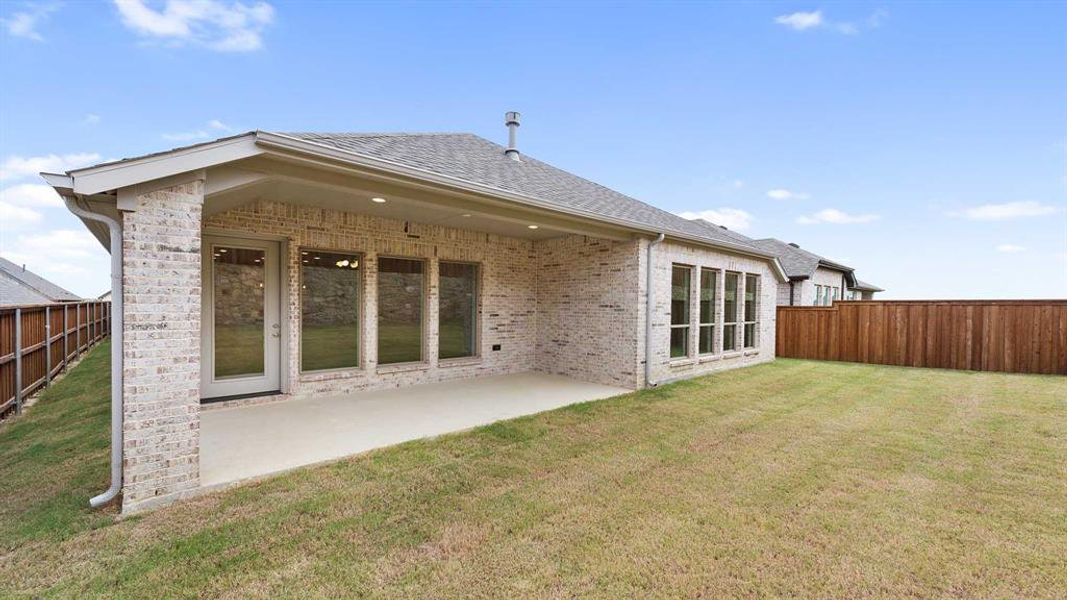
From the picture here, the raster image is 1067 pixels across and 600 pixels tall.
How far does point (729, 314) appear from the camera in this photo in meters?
10.2

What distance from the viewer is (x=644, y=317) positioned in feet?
25.3

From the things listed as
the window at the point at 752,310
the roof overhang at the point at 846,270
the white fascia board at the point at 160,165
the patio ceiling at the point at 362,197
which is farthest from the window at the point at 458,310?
the roof overhang at the point at 846,270

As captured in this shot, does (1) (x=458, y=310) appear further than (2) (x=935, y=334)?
No

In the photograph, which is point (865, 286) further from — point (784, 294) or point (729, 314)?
point (729, 314)

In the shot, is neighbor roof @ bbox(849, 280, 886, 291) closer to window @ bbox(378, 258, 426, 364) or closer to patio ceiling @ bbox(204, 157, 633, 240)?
patio ceiling @ bbox(204, 157, 633, 240)

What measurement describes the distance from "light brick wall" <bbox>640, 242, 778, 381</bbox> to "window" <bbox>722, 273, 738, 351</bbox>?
169 mm

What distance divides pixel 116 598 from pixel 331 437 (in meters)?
2.50

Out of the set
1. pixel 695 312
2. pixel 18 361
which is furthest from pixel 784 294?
pixel 18 361

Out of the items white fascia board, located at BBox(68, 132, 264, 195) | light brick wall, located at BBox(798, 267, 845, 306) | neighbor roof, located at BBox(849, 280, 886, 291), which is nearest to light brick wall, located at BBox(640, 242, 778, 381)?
white fascia board, located at BBox(68, 132, 264, 195)

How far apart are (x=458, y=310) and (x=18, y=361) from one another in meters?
6.49

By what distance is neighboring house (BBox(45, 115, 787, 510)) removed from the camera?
319 centimetres

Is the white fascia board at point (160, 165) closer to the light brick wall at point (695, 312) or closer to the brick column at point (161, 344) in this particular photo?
the brick column at point (161, 344)

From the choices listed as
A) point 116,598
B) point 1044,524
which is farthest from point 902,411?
point 116,598

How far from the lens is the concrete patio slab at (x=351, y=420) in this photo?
4066 millimetres
